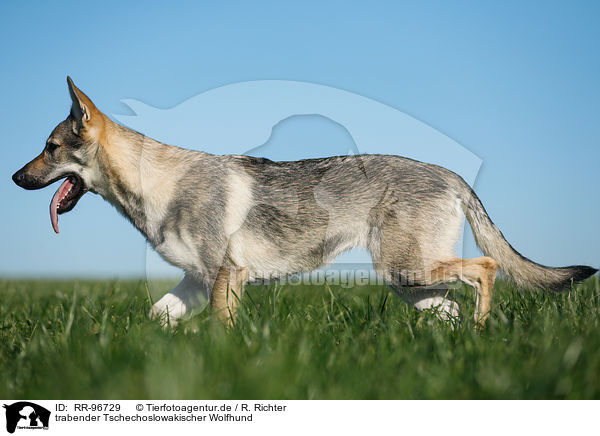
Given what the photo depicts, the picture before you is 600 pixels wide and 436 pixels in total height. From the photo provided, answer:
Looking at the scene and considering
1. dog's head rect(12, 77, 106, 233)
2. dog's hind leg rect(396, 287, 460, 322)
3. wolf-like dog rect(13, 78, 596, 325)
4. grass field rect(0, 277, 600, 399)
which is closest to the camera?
grass field rect(0, 277, 600, 399)

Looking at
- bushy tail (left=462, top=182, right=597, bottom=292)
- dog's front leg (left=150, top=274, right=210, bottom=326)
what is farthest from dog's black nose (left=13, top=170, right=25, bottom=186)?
bushy tail (left=462, top=182, right=597, bottom=292)

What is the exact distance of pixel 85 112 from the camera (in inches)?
156

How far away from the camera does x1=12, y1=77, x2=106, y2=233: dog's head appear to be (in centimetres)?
407

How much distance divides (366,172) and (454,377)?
246 cm

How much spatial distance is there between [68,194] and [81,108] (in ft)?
3.04

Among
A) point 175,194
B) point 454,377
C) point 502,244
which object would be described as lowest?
point 454,377

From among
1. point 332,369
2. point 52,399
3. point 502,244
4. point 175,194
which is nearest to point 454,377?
point 332,369

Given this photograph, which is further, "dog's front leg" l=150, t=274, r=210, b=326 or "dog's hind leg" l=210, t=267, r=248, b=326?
"dog's front leg" l=150, t=274, r=210, b=326

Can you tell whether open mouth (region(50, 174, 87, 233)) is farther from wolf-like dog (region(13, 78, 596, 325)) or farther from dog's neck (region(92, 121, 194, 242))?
dog's neck (region(92, 121, 194, 242))

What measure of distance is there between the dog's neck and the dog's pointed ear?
19 cm

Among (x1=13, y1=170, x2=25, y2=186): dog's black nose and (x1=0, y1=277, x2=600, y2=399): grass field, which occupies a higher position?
(x1=13, y1=170, x2=25, y2=186): dog's black nose
